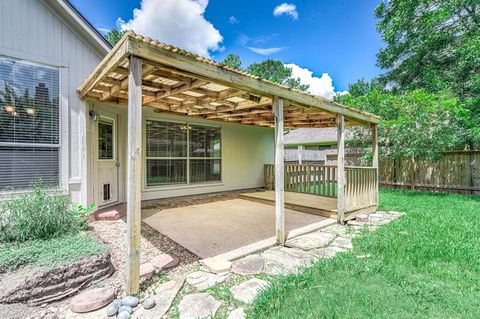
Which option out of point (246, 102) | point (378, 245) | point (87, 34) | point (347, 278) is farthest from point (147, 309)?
point (87, 34)

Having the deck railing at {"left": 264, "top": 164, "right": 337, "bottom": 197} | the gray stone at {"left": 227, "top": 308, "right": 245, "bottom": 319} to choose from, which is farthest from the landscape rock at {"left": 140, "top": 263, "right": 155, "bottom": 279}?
the deck railing at {"left": 264, "top": 164, "right": 337, "bottom": 197}

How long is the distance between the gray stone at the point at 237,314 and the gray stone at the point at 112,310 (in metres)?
1.00

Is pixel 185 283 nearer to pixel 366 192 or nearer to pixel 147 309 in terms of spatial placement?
pixel 147 309

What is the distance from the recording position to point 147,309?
2.21m

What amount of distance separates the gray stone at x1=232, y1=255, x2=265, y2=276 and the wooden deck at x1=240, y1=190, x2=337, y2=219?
109 inches

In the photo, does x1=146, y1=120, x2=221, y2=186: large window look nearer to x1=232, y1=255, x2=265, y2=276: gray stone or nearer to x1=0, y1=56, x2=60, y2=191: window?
x1=0, y1=56, x2=60, y2=191: window

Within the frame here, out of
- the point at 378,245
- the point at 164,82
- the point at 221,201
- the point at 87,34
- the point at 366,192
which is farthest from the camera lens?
the point at 221,201

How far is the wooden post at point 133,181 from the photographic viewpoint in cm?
241

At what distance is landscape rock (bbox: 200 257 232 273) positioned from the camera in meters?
2.90

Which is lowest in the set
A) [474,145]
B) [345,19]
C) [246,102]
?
[474,145]

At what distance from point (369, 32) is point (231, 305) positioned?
15443 millimetres

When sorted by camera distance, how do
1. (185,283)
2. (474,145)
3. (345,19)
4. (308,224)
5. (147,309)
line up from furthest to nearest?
(345,19) < (474,145) < (308,224) < (185,283) < (147,309)

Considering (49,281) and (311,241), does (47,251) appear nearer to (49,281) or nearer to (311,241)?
(49,281)

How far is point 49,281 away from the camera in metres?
2.36
